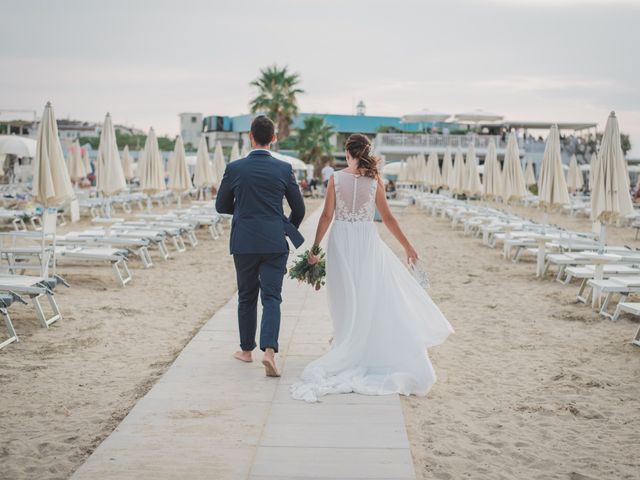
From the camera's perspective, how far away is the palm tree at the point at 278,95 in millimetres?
46719

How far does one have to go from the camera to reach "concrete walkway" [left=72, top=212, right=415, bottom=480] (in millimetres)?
3463

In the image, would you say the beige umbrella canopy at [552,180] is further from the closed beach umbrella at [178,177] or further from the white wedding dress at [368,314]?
the closed beach umbrella at [178,177]

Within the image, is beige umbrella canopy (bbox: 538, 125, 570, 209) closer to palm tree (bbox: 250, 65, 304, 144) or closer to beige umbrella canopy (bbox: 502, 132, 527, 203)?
beige umbrella canopy (bbox: 502, 132, 527, 203)

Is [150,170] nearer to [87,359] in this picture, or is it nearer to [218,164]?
[218,164]

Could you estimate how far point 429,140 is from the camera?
150 ft

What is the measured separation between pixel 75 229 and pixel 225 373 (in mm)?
13941

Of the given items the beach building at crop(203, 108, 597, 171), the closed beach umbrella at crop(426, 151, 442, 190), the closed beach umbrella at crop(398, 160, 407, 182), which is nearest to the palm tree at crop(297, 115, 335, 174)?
the beach building at crop(203, 108, 597, 171)

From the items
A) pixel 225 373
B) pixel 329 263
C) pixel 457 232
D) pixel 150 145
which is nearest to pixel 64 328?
pixel 225 373

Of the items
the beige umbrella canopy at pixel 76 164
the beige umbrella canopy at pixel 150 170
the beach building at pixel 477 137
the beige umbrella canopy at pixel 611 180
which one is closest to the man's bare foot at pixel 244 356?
the beige umbrella canopy at pixel 611 180

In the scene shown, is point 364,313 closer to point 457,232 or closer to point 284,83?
point 457,232

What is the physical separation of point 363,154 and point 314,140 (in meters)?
45.5

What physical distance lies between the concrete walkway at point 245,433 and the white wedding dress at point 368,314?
277 mm

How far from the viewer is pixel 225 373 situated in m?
5.22

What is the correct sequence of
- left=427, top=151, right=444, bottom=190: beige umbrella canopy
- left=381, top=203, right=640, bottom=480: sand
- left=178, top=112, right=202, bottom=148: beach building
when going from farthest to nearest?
1. left=178, top=112, right=202, bottom=148: beach building
2. left=427, top=151, right=444, bottom=190: beige umbrella canopy
3. left=381, top=203, right=640, bottom=480: sand
